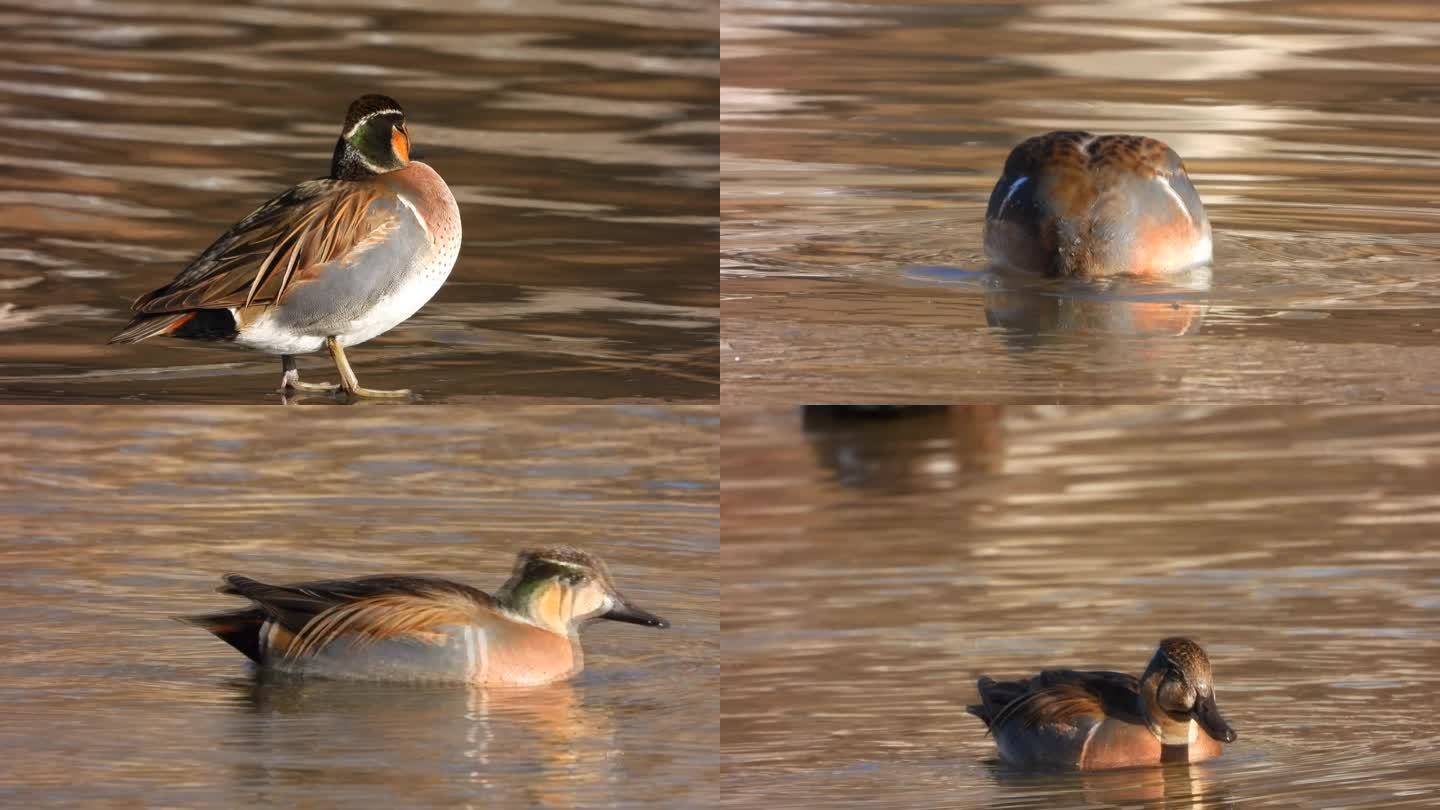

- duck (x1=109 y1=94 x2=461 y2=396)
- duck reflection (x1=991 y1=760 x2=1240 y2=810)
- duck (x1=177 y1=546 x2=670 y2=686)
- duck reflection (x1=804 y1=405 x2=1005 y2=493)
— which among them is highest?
duck (x1=109 y1=94 x2=461 y2=396)

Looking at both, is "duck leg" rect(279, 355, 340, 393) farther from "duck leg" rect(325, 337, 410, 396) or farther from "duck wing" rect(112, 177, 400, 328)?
"duck wing" rect(112, 177, 400, 328)

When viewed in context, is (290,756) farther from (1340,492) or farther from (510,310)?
(1340,492)

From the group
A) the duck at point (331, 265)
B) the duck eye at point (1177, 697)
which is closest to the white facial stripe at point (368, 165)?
the duck at point (331, 265)

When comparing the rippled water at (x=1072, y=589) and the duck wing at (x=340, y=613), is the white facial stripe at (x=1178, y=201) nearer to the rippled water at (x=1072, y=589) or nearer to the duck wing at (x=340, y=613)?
the rippled water at (x=1072, y=589)

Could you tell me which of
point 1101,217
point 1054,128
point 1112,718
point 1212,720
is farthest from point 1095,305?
point 1054,128

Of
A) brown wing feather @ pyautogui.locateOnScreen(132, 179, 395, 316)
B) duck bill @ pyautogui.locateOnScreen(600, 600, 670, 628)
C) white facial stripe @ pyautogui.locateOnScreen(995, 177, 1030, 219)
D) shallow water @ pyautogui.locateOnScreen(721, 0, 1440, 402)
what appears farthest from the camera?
white facial stripe @ pyautogui.locateOnScreen(995, 177, 1030, 219)

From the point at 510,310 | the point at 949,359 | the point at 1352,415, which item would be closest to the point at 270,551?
the point at 510,310

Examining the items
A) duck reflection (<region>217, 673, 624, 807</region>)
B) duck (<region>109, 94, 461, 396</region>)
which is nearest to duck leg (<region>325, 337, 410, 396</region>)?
duck (<region>109, 94, 461, 396</region>)
